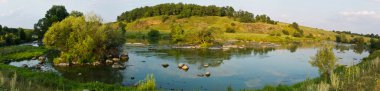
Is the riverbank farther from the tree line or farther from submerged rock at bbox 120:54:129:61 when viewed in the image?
the tree line

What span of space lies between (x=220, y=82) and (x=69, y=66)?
32.0 meters

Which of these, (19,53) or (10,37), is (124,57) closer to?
(19,53)

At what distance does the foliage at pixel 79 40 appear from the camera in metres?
79.4

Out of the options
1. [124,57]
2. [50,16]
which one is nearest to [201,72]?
[124,57]

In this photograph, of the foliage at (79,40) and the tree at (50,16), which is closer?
the foliage at (79,40)

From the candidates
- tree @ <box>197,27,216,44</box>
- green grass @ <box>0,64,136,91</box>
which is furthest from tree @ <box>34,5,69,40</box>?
green grass @ <box>0,64,136,91</box>

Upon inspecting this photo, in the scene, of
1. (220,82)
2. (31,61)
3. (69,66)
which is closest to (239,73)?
(220,82)

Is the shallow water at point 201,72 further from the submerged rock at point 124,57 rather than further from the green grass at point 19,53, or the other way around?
the green grass at point 19,53

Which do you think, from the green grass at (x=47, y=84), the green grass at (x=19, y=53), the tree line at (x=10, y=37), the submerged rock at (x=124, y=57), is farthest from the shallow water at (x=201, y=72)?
the tree line at (x=10, y=37)

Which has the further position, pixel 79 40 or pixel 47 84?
pixel 79 40

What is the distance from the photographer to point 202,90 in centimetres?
5344

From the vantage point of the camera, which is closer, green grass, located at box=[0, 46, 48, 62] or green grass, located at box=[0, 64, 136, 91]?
green grass, located at box=[0, 64, 136, 91]

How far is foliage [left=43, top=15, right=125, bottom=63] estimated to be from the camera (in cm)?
7944

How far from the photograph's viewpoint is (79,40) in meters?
81.1
